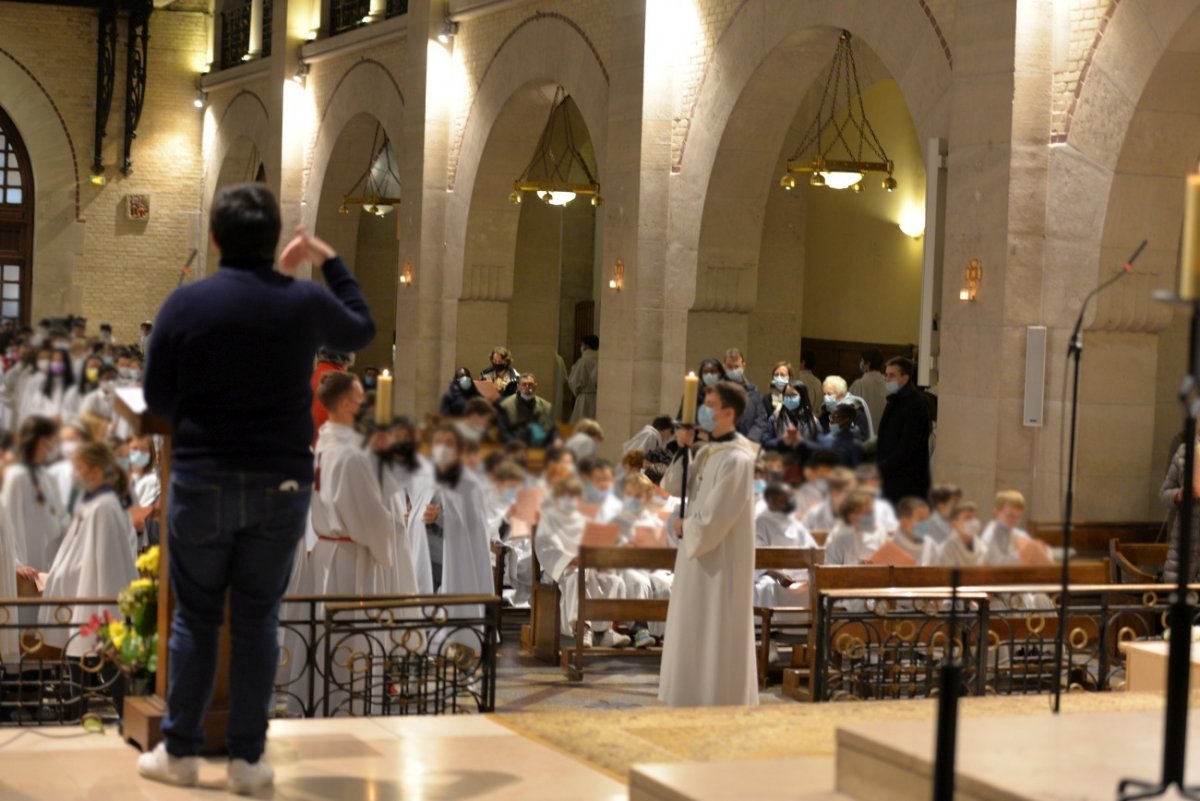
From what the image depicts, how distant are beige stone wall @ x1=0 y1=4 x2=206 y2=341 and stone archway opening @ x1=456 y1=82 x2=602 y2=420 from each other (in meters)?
6.52

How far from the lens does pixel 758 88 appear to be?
14.8 metres

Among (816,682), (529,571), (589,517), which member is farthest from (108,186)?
(589,517)

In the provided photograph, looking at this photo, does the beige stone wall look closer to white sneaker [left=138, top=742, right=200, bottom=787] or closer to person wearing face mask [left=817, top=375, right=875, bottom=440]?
person wearing face mask [left=817, top=375, right=875, bottom=440]

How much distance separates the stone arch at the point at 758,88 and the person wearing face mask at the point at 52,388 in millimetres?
8439

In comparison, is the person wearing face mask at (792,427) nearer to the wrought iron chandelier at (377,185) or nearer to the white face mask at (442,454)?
the white face mask at (442,454)

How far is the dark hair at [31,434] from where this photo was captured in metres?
4.80

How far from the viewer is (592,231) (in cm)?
2517

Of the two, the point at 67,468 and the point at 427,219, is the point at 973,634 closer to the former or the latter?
the point at 67,468

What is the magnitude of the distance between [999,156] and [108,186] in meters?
20.2

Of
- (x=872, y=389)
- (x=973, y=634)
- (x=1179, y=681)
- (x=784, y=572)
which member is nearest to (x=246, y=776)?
(x=1179, y=681)

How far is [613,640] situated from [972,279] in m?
3.46

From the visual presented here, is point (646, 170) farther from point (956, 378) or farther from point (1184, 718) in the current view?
point (1184, 718)

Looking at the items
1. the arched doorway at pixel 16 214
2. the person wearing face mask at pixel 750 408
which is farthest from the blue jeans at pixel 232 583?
the arched doorway at pixel 16 214

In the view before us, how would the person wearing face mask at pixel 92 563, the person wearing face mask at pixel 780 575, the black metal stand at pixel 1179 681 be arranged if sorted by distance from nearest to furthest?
the black metal stand at pixel 1179 681 → the person wearing face mask at pixel 92 563 → the person wearing face mask at pixel 780 575
